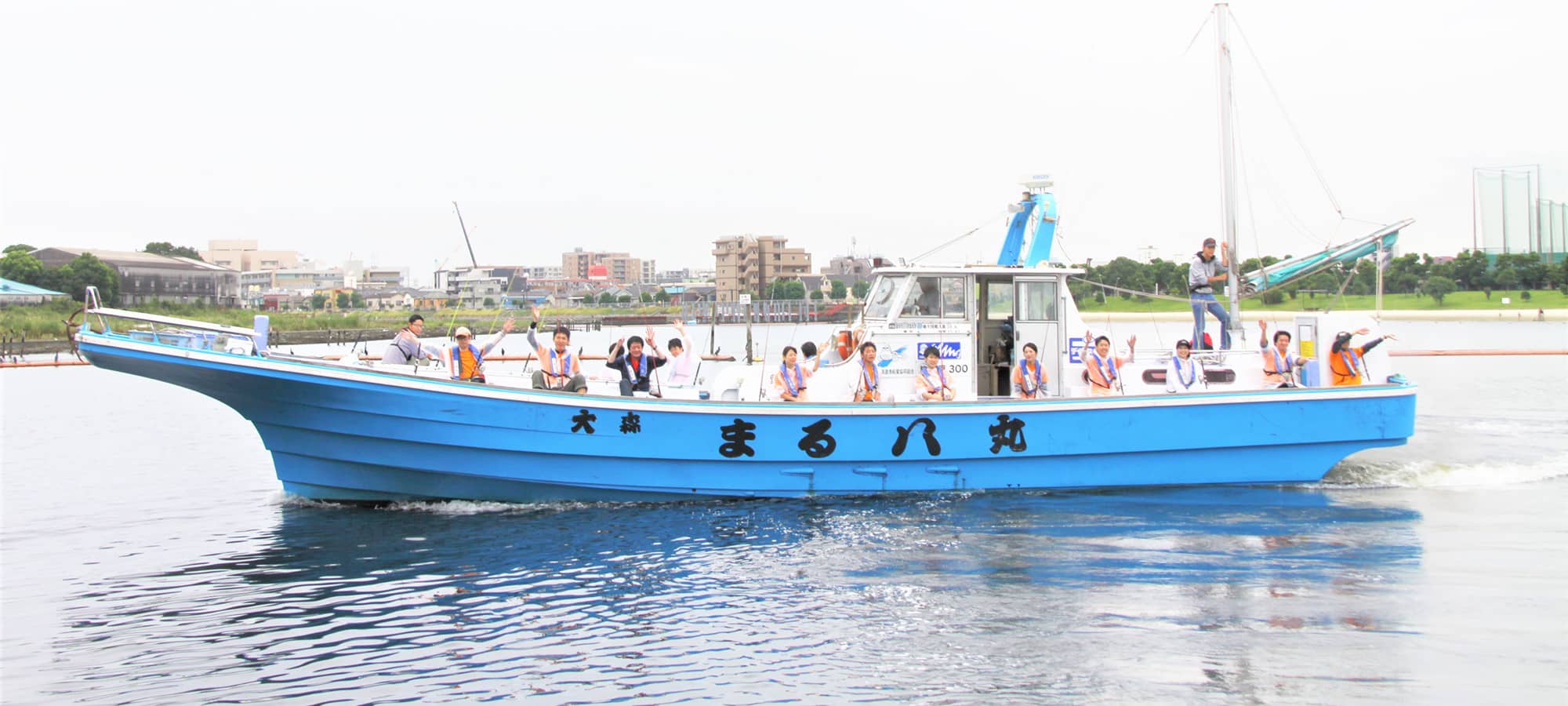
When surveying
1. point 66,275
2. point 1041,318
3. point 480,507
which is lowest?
point 480,507

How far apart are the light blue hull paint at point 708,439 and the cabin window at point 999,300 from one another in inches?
72.3

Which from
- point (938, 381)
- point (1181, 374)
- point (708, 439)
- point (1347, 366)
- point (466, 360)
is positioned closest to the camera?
point (466, 360)

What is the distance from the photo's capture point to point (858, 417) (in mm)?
13477

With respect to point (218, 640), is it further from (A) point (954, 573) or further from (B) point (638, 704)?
(A) point (954, 573)

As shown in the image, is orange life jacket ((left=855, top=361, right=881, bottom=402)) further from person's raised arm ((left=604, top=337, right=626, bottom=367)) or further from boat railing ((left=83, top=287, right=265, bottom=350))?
boat railing ((left=83, top=287, right=265, bottom=350))

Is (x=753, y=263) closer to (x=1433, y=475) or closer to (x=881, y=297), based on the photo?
(x=881, y=297)

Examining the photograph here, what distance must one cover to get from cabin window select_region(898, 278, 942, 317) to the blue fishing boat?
0.03 meters

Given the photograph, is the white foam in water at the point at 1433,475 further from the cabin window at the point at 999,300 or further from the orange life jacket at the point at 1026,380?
the cabin window at the point at 999,300

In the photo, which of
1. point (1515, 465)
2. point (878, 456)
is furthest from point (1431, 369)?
point (878, 456)

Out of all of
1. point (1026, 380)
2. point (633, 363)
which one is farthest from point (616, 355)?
point (1026, 380)

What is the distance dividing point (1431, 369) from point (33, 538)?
40.0 m

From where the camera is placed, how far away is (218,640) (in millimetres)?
9117

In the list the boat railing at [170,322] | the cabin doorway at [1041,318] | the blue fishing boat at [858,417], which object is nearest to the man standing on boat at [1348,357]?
the blue fishing boat at [858,417]

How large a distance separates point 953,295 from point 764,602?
6.13m
